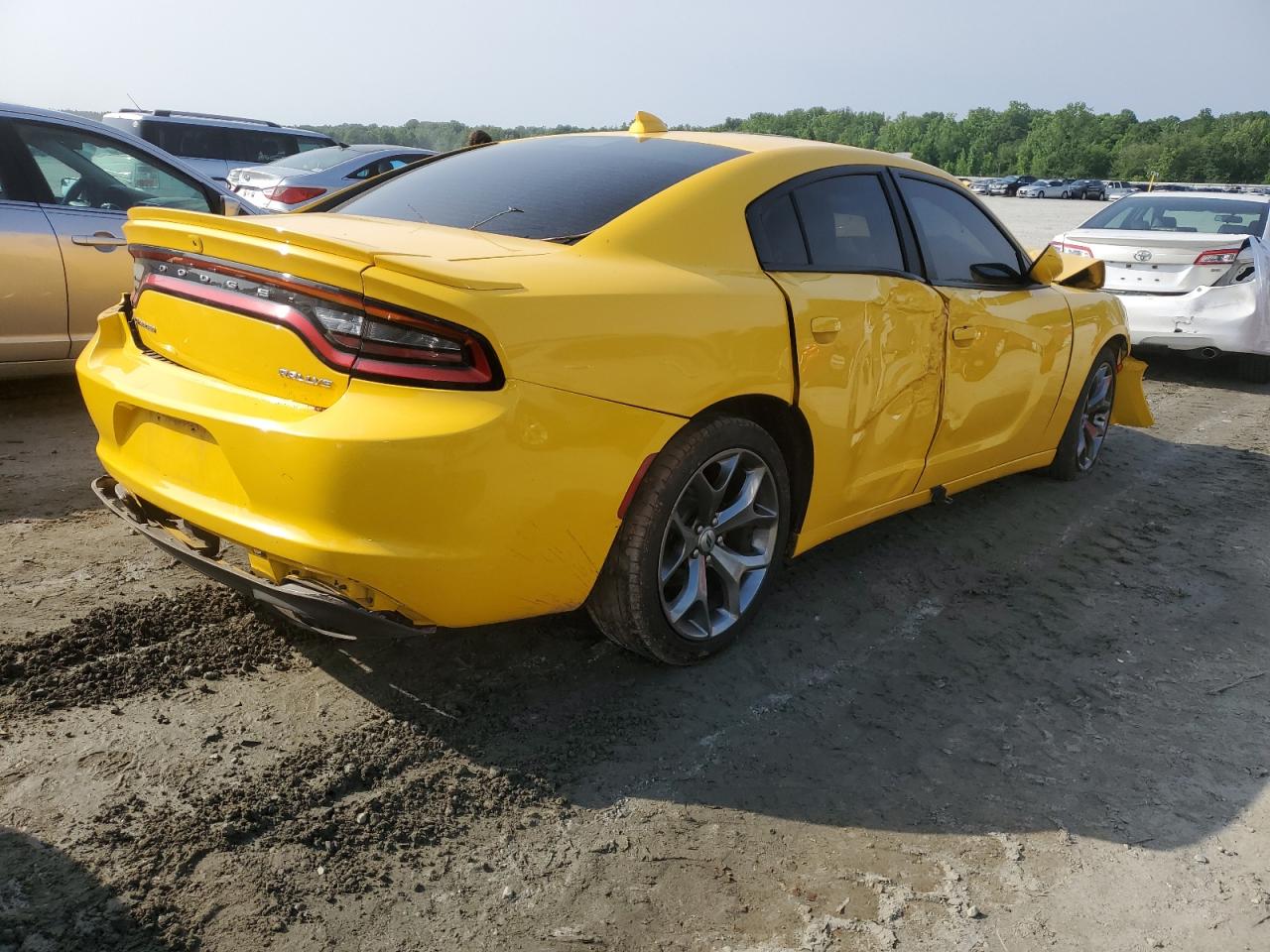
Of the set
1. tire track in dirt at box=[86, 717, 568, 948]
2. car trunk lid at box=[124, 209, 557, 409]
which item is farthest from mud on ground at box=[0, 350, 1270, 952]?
car trunk lid at box=[124, 209, 557, 409]

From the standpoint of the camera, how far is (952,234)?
4066 mm

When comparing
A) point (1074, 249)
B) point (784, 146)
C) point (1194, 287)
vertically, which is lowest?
point (1194, 287)

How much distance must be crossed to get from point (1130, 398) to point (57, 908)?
5628 millimetres

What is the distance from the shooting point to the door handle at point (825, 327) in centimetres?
316

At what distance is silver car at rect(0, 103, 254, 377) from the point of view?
5137 millimetres

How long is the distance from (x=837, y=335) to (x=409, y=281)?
1.47 m

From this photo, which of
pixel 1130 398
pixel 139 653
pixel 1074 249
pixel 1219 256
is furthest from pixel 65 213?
pixel 1219 256

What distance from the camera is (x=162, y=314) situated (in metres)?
2.81

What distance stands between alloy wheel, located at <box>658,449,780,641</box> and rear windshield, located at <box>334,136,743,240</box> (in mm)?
819

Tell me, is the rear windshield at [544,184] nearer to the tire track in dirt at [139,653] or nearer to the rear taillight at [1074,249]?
the tire track in dirt at [139,653]

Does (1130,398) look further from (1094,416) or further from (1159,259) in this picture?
(1159,259)

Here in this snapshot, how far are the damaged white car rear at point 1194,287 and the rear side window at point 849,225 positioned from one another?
16.0 feet

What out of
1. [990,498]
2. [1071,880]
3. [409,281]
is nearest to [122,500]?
[409,281]

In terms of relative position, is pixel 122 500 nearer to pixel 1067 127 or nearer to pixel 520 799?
pixel 520 799
